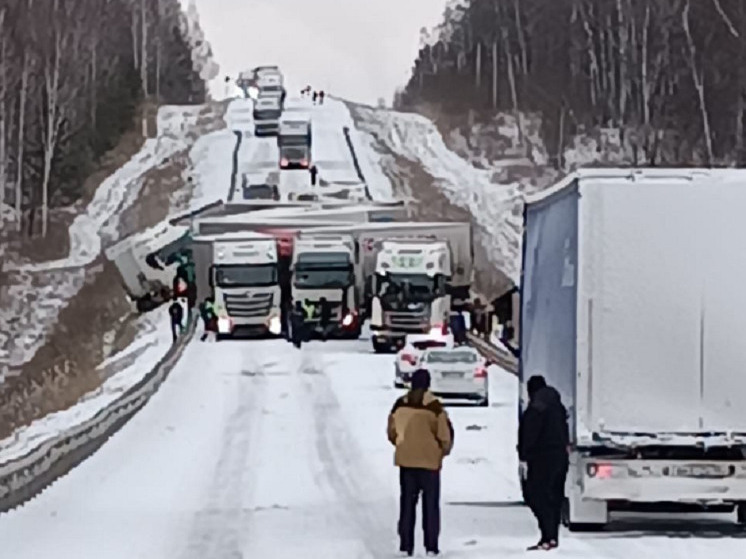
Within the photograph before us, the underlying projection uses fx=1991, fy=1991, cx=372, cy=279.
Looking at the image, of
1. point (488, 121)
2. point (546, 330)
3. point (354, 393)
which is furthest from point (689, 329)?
point (488, 121)

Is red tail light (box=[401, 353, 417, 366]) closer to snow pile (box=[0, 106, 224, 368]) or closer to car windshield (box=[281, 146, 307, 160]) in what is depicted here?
snow pile (box=[0, 106, 224, 368])

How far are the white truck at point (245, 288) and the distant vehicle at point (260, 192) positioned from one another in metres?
24.3

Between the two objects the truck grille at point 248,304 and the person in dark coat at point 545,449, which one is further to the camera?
the truck grille at point 248,304

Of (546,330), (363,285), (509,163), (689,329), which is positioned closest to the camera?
(689,329)

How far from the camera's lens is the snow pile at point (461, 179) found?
3073 inches

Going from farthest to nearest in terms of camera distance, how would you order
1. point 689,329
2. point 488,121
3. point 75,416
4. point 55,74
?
point 488,121 → point 55,74 → point 75,416 → point 689,329

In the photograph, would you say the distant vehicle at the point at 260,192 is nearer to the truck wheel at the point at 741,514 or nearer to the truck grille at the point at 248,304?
the truck grille at the point at 248,304

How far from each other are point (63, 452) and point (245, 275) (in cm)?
2867

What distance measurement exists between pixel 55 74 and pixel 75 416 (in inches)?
1903

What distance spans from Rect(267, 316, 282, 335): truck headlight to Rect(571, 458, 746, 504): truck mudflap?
37678 mm

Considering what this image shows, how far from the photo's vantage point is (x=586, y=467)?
1748 cm

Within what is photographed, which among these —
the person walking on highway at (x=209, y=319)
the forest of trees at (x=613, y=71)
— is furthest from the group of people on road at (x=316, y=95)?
the person walking on highway at (x=209, y=319)

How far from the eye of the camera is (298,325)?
52.3m

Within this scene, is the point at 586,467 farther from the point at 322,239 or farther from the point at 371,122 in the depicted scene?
the point at 371,122
